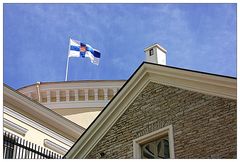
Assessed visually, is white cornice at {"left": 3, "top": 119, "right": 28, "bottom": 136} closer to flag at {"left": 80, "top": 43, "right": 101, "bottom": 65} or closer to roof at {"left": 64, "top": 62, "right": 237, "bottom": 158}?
roof at {"left": 64, "top": 62, "right": 237, "bottom": 158}

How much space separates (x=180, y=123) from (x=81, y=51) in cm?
1738

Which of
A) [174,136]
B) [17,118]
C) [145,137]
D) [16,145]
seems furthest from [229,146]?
[17,118]

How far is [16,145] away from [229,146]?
5.63 metres

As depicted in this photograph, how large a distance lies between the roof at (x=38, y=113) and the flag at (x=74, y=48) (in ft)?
31.0

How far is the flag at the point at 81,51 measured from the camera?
2956cm

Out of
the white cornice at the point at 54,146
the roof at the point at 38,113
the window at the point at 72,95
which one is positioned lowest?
the white cornice at the point at 54,146

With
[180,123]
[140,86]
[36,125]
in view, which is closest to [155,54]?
[140,86]

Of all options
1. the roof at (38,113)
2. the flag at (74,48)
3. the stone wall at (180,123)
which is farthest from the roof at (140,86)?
the flag at (74,48)

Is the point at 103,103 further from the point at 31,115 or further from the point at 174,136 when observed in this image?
the point at 174,136

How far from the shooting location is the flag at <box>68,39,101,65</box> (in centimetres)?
2956

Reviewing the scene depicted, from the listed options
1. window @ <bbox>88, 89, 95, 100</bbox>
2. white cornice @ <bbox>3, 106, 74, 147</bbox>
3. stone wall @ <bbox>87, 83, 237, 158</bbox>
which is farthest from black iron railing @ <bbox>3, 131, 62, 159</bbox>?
window @ <bbox>88, 89, 95, 100</bbox>

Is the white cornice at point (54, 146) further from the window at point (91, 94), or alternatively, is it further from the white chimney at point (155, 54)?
the window at point (91, 94)

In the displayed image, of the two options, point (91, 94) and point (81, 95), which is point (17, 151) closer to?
point (81, 95)

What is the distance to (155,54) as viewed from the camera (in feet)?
56.6
